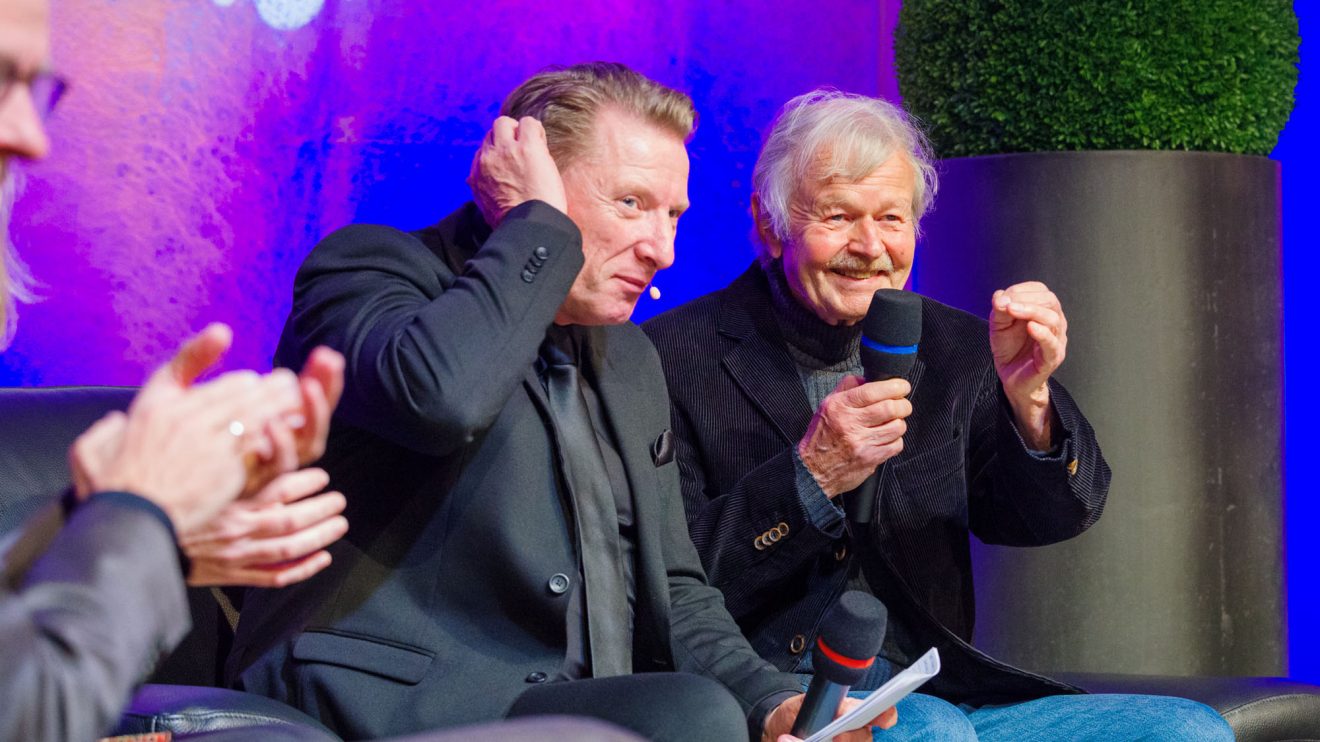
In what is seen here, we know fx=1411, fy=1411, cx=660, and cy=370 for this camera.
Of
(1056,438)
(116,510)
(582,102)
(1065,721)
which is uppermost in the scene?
(582,102)

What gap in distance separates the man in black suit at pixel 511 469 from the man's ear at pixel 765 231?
693 millimetres

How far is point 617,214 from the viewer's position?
2064 millimetres

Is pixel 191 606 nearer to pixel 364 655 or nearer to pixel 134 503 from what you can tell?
pixel 364 655

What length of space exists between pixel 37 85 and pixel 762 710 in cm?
132

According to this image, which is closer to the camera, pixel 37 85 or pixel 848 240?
pixel 37 85

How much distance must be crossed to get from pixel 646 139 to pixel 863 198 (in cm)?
75

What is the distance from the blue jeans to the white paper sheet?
0.43m

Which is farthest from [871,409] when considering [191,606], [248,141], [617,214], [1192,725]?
[248,141]

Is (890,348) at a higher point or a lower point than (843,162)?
lower

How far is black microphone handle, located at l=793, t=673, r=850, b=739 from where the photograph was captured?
171cm

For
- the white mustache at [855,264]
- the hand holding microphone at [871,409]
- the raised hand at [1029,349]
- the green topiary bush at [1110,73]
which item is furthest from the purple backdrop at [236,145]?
the raised hand at [1029,349]

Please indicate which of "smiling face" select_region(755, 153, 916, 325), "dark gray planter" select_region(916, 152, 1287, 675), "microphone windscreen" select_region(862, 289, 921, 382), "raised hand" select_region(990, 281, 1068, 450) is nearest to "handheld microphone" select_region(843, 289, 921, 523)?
"microphone windscreen" select_region(862, 289, 921, 382)

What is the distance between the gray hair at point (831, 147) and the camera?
8.93 feet

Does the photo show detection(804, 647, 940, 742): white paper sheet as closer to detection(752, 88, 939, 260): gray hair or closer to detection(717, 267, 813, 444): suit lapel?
detection(717, 267, 813, 444): suit lapel
